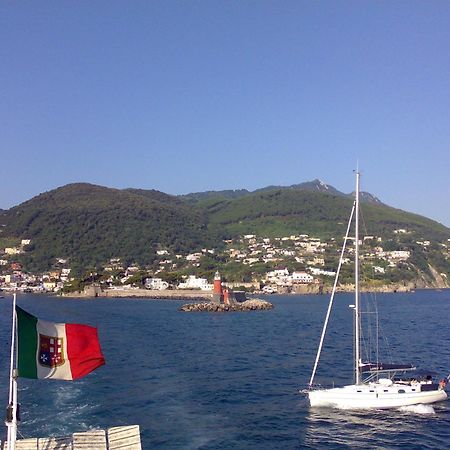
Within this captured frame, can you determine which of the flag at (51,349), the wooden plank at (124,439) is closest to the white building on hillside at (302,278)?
the wooden plank at (124,439)

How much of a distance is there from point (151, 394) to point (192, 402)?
3281 millimetres

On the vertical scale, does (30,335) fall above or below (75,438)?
above

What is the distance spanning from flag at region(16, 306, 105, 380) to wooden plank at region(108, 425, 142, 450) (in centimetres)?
238

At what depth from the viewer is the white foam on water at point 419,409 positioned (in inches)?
1339

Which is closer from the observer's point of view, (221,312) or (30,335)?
(30,335)

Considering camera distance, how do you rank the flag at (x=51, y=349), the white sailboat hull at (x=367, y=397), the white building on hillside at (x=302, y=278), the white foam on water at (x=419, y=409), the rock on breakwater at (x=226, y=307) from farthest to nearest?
the white building on hillside at (x=302, y=278), the rock on breakwater at (x=226, y=307), the white sailboat hull at (x=367, y=397), the white foam on water at (x=419, y=409), the flag at (x=51, y=349)

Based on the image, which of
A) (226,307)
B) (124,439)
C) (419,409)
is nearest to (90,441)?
(124,439)

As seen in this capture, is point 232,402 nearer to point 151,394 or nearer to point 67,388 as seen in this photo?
point 151,394

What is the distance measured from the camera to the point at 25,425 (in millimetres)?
30578

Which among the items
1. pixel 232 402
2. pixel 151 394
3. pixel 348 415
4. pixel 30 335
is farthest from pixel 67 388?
pixel 30 335

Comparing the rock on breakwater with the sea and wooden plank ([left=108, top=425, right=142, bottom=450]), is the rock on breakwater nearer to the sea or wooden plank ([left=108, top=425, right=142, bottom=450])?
the sea

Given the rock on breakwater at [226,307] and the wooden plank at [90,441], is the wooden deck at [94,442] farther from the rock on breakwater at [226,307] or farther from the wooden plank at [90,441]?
the rock on breakwater at [226,307]

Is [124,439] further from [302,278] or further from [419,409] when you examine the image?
[302,278]

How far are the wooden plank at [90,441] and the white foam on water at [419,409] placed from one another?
23175 millimetres
